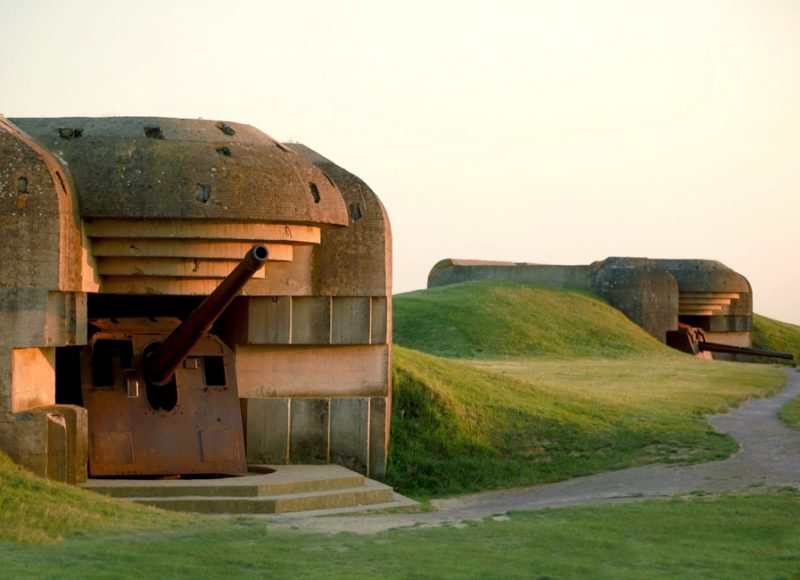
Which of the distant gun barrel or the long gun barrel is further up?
the long gun barrel

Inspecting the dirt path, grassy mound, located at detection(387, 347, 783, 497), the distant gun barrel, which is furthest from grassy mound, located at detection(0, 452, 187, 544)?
the distant gun barrel

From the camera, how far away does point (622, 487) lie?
14.7 metres

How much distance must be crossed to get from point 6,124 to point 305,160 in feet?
10.7

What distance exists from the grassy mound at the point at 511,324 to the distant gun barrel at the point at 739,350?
9.26 feet

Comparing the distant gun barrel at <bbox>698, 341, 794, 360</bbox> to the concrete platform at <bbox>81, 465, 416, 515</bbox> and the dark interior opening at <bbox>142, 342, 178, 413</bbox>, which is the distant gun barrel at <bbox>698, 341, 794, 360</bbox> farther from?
the dark interior opening at <bbox>142, 342, 178, 413</bbox>

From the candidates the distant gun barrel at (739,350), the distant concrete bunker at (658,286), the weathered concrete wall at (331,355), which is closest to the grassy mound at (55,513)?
the weathered concrete wall at (331,355)

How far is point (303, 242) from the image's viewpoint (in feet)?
50.5

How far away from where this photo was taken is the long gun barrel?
13289 millimetres

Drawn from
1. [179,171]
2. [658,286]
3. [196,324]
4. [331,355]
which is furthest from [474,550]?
[658,286]

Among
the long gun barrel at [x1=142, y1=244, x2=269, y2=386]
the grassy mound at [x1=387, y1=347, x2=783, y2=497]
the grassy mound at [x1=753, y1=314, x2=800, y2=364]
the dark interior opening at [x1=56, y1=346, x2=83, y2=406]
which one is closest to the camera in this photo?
the long gun barrel at [x1=142, y1=244, x2=269, y2=386]

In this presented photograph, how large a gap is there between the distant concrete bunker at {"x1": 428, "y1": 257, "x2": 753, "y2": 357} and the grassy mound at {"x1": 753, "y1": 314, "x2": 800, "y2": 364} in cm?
151

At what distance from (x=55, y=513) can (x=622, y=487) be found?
6.20 m

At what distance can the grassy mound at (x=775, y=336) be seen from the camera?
45.3 m

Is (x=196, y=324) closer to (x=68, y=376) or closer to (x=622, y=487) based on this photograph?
(x=68, y=376)
